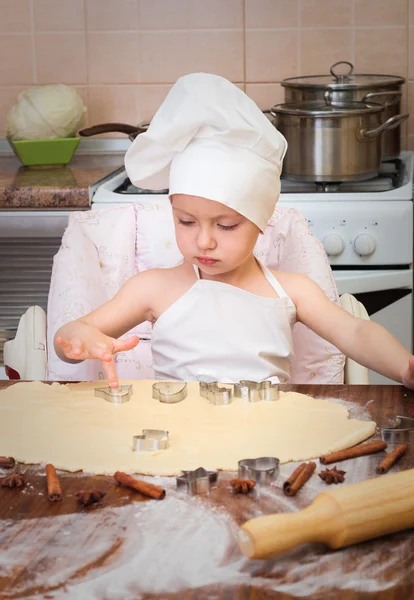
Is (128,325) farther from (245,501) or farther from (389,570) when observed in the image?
(389,570)

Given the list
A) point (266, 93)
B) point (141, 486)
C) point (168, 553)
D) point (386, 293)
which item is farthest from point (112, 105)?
point (168, 553)

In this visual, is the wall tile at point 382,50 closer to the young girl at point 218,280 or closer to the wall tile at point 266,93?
the wall tile at point 266,93

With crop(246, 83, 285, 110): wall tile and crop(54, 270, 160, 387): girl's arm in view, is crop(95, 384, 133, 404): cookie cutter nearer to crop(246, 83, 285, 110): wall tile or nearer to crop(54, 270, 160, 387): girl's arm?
crop(54, 270, 160, 387): girl's arm

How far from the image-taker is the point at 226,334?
148cm

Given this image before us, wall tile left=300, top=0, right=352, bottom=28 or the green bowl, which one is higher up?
wall tile left=300, top=0, right=352, bottom=28

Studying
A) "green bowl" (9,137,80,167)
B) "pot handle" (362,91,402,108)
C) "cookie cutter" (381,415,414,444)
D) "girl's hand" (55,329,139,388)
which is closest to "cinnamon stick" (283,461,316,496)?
"cookie cutter" (381,415,414,444)

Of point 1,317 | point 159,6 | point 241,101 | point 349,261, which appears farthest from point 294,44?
point 241,101

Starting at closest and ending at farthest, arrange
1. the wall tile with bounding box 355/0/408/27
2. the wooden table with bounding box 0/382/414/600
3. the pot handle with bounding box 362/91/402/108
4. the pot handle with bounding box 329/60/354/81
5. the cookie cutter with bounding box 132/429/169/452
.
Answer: the wooden table with bounding box 0/382/414/600, the cookie cutter with bounding box 132/429/169/452, the pot handle with bounding box 362/91/402/108, the pot handle with bounding box 329/60/354/81, the wall tile with bounding box 355/0/408/27

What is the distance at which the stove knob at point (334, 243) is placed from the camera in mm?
2193

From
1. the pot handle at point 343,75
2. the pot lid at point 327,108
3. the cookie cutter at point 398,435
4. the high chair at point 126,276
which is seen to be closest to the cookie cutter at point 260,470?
the cookie cutter at point 398,435

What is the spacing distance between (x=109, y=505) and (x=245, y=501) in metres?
0.13

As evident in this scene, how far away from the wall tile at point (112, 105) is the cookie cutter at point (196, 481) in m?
2.07

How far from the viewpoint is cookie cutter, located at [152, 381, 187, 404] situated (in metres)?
1.13

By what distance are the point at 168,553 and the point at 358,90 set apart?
1.90 metres
